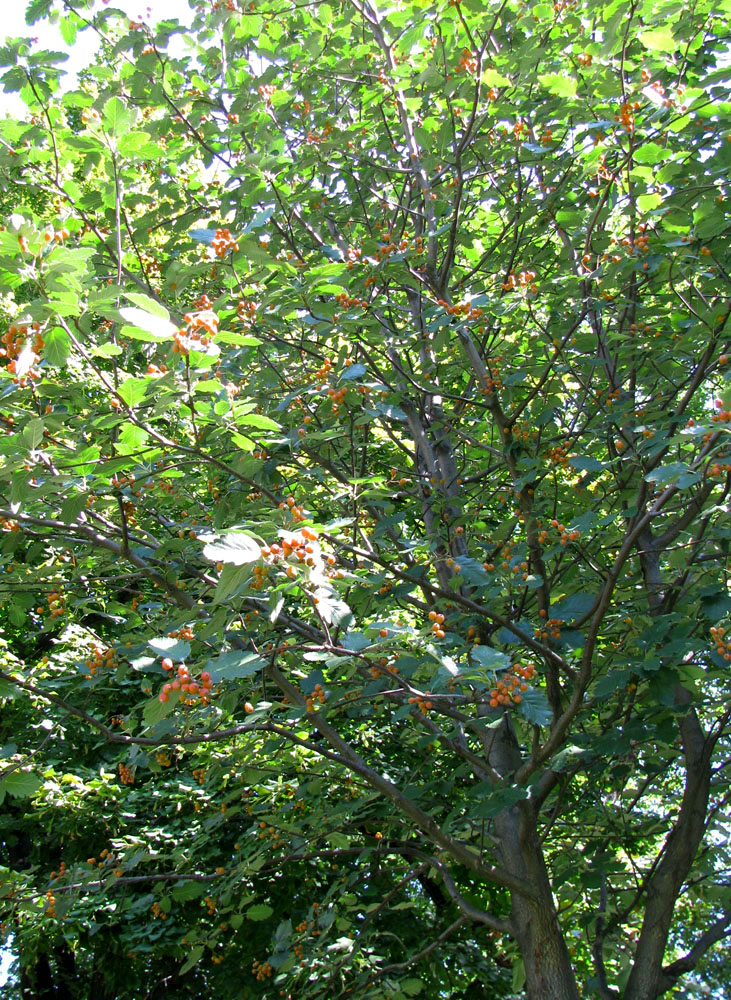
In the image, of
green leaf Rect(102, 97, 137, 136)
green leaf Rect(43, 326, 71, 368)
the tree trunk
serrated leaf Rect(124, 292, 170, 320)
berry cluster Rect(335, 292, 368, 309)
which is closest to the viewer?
serrated leaf Rect(124, 292, 170, 320)

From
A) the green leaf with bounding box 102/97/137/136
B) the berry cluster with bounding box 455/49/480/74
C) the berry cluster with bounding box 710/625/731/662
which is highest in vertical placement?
the berry cluster with bounding box 455/49/480/74

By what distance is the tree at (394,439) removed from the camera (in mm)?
2482

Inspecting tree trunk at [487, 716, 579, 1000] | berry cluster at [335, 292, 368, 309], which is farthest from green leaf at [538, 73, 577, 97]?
tree trunk at [487, 716, 579, 1000]

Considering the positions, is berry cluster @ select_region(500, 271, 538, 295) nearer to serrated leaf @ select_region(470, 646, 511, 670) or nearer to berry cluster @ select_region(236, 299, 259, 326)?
berry cluster @ select_region(236, 299, 259, 326)

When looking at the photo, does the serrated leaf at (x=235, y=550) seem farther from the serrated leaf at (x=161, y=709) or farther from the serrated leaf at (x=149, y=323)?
the serrated leaf at (x=161, y=709)

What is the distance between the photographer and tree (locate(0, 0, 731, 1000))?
2.48 metres

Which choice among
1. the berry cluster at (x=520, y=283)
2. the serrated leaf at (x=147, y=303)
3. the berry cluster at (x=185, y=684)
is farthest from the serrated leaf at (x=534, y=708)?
the berry cluster at (x=520, y=283)

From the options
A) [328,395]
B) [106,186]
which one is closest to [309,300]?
[328,395]

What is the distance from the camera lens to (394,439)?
13.4ft

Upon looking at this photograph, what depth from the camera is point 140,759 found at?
3.55 m

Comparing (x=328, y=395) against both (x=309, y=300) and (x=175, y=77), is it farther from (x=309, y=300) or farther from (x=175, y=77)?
(x=175, y=77)

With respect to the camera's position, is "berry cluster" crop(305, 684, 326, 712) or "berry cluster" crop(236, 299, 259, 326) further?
"berry cluster" crop(236, 299, 259, 326)

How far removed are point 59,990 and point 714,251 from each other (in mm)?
8521

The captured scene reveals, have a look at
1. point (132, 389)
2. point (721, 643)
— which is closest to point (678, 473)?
point (721, 643)
